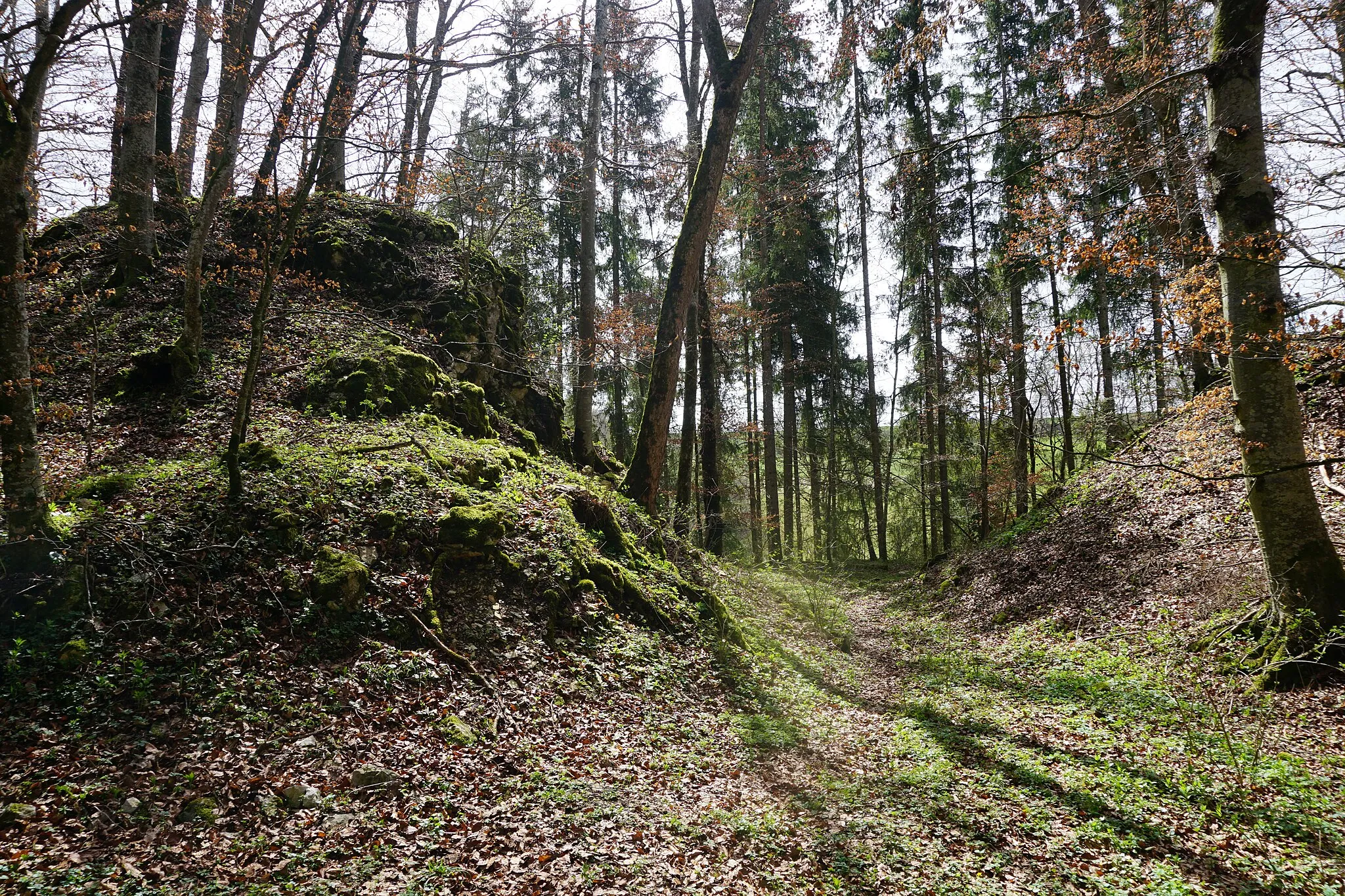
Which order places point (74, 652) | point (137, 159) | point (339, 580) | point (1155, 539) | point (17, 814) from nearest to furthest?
1. point (17, 814)
2. point (74, 652)
3. point (339, 580)
4. point (137, 159)
5. point (1155, 539)

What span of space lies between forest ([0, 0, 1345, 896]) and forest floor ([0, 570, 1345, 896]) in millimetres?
→ 33

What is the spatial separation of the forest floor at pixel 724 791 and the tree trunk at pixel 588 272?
6.72 meters

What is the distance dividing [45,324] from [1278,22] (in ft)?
47.1

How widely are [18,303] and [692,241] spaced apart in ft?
26.6

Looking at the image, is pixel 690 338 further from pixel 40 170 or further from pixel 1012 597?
pixel 40 170

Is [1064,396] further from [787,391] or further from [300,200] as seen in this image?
[300,200]

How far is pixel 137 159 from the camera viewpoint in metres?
8.84

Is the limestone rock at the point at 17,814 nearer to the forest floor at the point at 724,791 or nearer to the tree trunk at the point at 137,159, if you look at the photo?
the forest floor at the point at 724,791

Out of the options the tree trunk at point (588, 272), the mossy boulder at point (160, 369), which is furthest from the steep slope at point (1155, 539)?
the mossy boulder at point (160, 369)

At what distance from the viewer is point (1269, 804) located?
13.1 ft

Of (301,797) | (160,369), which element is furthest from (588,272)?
(301,797)

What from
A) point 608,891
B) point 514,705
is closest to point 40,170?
point 514,705

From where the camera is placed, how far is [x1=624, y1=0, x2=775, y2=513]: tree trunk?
9578 mm

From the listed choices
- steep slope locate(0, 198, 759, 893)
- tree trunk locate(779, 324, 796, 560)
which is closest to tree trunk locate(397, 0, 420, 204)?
steep slope locate(0, 198, 759, 893)
